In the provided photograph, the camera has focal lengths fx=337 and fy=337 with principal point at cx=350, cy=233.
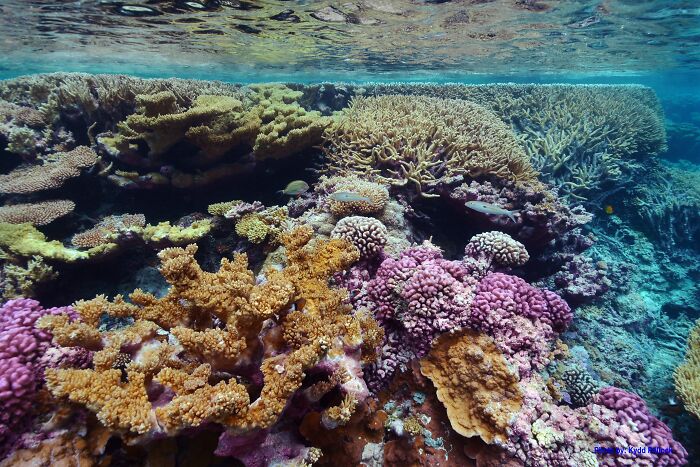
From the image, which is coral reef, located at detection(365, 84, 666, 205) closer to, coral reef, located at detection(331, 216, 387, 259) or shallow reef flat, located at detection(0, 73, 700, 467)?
shallow reef flat, located at detection(0, 73, 700, 467)

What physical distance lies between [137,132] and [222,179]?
1.60 m

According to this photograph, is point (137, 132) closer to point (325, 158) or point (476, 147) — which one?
point (325, 158)

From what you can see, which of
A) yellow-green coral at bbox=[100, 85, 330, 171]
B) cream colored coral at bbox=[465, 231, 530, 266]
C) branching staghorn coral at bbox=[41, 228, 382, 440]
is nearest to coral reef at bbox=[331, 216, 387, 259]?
branching staghorn coral at bbox=[41, 228, 382, 440]

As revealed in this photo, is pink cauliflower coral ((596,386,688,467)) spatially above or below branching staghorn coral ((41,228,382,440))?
below

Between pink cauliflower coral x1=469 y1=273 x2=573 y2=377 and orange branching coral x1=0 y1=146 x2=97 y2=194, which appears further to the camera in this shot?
orange branching coral x1=0 y1=146 x2=97 y2=194

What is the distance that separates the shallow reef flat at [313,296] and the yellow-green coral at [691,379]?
25mm

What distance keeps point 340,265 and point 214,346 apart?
1495 mm

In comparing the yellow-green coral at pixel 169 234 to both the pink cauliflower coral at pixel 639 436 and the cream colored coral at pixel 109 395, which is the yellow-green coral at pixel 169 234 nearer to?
the cream colored coral at pixel 109 395

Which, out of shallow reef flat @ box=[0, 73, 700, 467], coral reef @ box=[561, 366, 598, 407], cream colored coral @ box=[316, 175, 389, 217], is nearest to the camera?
shallow reef flat @ box=[0, 73, 700, 467]

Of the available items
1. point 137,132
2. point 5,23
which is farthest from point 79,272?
point 5,23

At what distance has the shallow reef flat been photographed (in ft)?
8.70

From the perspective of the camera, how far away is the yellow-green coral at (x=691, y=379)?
4.31 metres

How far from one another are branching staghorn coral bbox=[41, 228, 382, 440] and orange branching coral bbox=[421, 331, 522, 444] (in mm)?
761

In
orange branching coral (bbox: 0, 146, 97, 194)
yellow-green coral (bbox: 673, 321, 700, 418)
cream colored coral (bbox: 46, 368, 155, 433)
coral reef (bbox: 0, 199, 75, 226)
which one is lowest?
coral reef (bbox: 0, 199, 75, 226)
